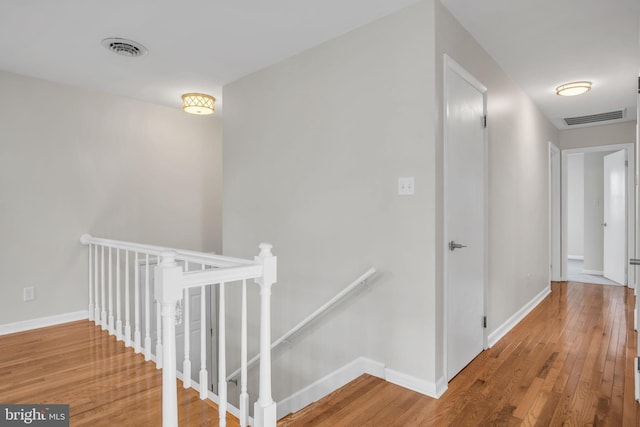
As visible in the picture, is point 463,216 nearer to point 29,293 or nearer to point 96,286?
point 96,286

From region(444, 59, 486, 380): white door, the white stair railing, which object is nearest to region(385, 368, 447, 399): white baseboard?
region(444, 59, 486, 380): white door

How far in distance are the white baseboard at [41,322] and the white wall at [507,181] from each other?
351cm

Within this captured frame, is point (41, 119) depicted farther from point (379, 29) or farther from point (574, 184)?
point (574, 184)

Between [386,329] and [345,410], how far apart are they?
581 millimetres

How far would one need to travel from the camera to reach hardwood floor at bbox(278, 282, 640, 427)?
74.7 inches

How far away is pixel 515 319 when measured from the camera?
11.5 feet

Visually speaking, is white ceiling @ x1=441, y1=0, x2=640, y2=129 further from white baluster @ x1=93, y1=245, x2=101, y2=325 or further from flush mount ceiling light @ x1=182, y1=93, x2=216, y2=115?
white baluster @ x1=93, y1=245, x2=101, y2=325

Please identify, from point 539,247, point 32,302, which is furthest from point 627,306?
point 32,302

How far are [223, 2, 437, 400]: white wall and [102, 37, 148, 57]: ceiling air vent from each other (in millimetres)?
950

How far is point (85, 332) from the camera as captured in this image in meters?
3.31

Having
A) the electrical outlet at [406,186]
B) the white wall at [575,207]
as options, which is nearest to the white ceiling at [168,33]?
the electrical outlet at [406,186]

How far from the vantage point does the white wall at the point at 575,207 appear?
8.20 m

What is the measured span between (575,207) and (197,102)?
28.0ft

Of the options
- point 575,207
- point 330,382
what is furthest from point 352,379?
point 575,207
